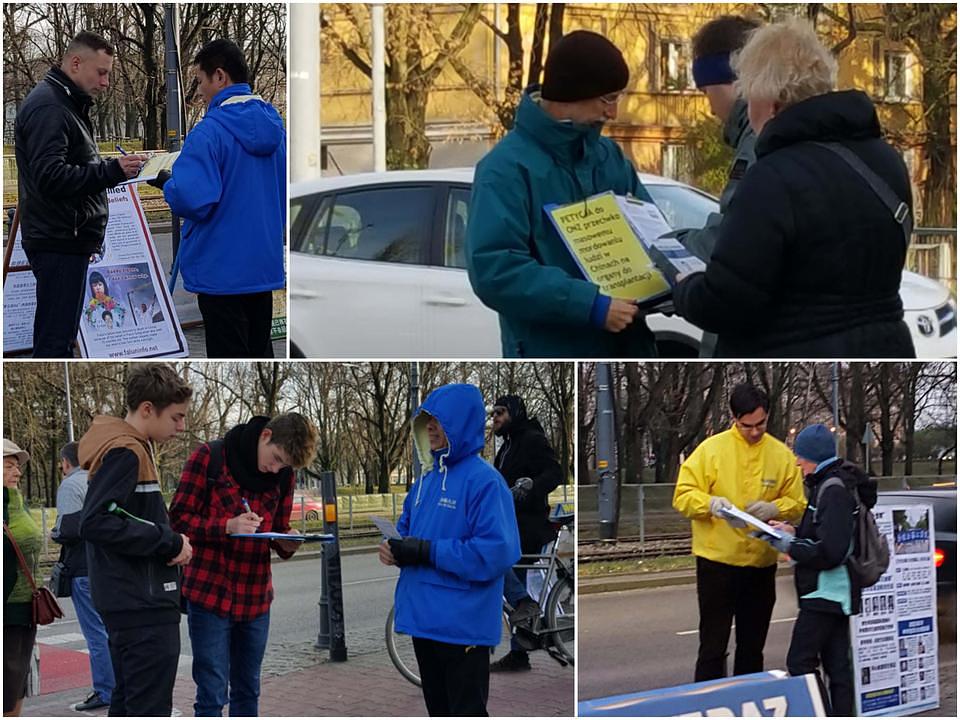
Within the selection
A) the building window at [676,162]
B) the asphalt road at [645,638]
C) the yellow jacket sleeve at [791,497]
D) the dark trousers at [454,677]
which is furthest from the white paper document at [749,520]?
the building window at [676,162]

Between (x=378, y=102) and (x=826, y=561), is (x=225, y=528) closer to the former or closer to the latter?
(x=826, y=561)

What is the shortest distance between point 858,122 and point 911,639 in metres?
2.56

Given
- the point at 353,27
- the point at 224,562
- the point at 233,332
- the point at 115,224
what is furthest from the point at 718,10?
the point at 224,562

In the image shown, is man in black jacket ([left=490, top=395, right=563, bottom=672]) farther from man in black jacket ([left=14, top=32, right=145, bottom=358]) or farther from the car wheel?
man in black jacket ([left=14, top=32, right=145, bottom=358])

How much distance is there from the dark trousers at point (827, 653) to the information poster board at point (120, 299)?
2655mm

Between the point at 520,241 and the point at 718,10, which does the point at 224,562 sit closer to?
the point at 520,241

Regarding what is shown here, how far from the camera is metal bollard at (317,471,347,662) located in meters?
4.84

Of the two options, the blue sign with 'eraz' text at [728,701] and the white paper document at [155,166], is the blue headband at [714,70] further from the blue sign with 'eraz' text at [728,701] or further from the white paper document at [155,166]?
the white paper document at [155,166]

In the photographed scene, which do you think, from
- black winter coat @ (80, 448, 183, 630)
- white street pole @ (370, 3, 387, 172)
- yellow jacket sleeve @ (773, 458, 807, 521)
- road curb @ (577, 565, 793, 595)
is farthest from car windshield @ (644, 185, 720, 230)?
white street pole @ (370, 3, 387, 172)

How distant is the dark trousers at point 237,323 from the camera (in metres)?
4.58

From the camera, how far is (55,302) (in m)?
4.62

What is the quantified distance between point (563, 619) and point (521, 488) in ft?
1.76

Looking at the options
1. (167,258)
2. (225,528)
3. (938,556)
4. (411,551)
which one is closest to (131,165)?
(167,258)

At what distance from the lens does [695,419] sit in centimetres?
447
